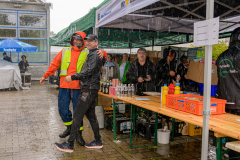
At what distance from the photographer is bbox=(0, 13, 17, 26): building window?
18.9 meters

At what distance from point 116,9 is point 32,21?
16391 mm

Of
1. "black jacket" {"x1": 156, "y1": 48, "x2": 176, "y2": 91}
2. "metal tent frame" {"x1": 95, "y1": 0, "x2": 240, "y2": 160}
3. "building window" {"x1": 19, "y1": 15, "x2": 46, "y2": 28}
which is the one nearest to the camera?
"metal tent frame" {"x1": 95, "y1": 0, "x2": 240, "y2": 160}

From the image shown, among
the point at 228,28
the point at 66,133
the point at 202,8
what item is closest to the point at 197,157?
the point at 66,133

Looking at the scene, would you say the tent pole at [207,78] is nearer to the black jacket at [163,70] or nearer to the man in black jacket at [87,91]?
the man in black jacket at [87,91]

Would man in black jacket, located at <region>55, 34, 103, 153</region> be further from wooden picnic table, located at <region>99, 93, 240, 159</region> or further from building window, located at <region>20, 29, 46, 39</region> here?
building window, located at <region>20, 29, 46, 39</region>

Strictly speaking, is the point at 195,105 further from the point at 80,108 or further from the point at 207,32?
the point at 80,108

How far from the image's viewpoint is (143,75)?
16.7ft

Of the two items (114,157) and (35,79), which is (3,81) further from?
(114,157)

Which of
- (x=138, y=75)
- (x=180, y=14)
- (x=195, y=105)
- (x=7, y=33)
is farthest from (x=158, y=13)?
(x=7, y=33)

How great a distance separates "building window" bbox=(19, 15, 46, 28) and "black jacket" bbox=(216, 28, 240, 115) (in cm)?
1825

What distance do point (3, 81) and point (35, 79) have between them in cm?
567

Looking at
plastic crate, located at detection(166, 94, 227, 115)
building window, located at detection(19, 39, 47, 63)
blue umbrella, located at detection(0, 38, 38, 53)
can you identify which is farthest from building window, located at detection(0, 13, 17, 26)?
plastic crate, located at detection(166, 94, 227, 115)

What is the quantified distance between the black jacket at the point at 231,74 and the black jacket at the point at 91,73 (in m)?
1.94

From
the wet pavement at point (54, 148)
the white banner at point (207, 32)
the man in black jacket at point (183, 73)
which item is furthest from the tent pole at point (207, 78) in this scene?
the man in black jacket at point (183, 73)
